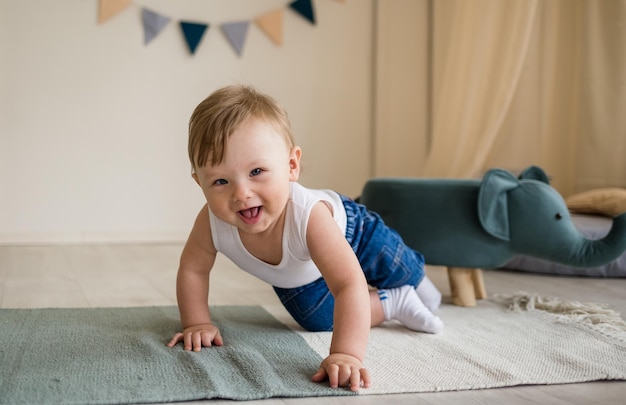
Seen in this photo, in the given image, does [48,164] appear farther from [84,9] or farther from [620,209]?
[620,209]

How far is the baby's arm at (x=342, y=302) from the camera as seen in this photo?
1.09 m

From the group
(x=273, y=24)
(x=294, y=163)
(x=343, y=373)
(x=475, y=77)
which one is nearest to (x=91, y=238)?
(x=273, y=24)

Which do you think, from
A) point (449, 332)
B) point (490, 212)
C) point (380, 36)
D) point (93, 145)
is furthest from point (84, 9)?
point (449, 332)

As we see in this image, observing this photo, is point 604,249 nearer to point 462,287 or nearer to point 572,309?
point 572,309

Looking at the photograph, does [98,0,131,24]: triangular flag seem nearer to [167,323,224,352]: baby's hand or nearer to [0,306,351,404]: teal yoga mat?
[0,306,351,404]: teal yoga mat

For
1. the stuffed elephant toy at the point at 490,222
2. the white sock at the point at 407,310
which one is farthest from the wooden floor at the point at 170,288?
the white sock at the point at 407,310

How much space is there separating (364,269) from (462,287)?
424mm

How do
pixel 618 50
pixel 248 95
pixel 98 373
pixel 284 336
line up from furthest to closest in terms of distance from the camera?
1. pixel 618 50
2. pixel 284 336
3. pixel 248 95
4. pixel 98 373

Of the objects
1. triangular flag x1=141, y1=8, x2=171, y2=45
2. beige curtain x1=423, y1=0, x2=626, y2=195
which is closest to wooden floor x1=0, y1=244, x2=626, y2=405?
beige curtain x1=423, y1=0, x2=626, y2=195

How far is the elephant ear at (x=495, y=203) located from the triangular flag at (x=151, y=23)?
8.15 ft

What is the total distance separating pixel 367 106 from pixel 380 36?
41cm

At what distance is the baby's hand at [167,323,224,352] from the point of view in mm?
1297

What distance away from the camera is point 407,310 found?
1548 mm

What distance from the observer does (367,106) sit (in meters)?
4.23
